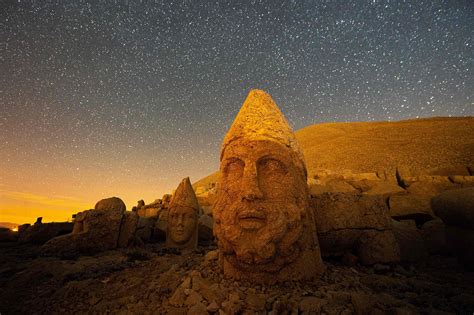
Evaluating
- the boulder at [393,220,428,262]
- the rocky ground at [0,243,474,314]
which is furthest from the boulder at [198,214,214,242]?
the boulder at [393,220,428,262]

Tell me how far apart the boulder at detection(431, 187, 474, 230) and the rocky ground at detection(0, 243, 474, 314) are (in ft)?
2.80

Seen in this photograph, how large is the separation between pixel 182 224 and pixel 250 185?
4.70 metres

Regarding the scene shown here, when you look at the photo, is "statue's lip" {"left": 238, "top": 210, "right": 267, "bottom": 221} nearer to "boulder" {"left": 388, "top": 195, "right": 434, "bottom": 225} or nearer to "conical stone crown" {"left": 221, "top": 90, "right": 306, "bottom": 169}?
"conical stone crown" {"left": 221, "top": 90, "right": 306, "bottom": 169}

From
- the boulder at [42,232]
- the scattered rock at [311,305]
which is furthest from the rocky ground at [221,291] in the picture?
the boulder at [42,232]

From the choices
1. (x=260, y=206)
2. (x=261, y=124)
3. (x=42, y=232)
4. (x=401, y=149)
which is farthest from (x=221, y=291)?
(x=401, y=149)

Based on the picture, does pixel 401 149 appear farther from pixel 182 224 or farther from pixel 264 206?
pixel 264 206

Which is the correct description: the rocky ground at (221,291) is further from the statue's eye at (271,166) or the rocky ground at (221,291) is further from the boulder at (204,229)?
the boulder at (204,229)

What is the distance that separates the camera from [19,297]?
368 centimetres

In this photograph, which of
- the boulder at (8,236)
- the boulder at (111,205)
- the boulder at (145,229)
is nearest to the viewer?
the boulder at (111,205)

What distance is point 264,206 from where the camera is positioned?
3.36 m

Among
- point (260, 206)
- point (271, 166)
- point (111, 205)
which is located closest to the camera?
point (260, 206)

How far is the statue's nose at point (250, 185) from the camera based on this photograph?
337cm

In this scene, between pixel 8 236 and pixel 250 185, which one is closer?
pixel 250 185

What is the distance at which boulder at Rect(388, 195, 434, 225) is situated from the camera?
8.26 metres
